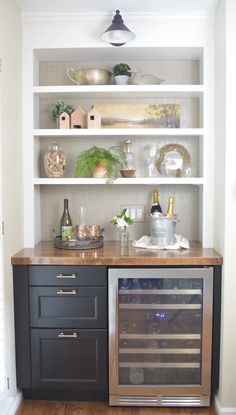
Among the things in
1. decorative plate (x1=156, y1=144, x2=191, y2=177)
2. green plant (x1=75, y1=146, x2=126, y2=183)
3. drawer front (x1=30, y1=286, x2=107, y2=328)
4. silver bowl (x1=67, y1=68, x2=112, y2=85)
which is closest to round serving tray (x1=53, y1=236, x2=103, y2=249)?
drawer front (x1=30, y1=286, x2=107, y2=328)

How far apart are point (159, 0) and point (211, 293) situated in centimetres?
186

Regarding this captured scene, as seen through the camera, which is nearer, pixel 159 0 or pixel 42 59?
pixel 159 0

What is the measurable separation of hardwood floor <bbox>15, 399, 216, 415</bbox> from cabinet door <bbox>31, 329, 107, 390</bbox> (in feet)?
0.47

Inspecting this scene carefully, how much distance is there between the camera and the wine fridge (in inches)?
89.5

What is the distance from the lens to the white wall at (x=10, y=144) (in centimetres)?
218

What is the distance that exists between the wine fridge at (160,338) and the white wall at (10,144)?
614mm

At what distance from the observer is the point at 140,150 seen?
2818 millimetres

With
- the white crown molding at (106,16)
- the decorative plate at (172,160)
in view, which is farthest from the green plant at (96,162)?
the white crown molding at (106,16)

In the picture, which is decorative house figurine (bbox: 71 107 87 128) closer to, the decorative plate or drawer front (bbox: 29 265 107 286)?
the decorative plate

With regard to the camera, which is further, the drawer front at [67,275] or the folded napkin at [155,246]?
the folded napkin at [155,246]

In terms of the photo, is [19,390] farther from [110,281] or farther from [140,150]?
[140,150]

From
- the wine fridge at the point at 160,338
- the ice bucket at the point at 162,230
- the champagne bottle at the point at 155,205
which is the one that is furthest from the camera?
the champagne bottle at the point at 155,205

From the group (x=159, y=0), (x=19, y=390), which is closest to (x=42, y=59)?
(x=159, y=0)

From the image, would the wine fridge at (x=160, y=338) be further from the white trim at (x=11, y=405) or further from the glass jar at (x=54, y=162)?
the glass jar at (x=54, y=162)
